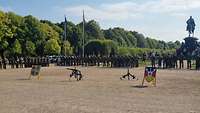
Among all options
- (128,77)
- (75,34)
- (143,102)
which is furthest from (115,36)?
(143,102)

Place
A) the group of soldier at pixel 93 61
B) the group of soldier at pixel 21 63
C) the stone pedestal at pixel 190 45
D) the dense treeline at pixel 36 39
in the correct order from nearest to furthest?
the group of soldier at pixel 21 63, the group of soldier at pixel 93 61, the stone pedestal at pixel 190 45, the dense treeline at pixel 36 39

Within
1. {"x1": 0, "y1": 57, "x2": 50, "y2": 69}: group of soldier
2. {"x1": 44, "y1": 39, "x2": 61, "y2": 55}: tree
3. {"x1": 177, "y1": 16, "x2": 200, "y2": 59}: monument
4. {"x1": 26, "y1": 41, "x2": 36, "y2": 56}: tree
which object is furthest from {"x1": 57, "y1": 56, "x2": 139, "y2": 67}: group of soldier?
{"x1": 44, "y1": 39, "x2": 61, "y2": 55}: tree

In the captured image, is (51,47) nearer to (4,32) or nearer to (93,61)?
(4,32)

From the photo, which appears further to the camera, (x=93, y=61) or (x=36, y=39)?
(x=36, y=39)

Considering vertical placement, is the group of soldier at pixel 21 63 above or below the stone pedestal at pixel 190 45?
below

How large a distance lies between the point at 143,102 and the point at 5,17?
64.1 m

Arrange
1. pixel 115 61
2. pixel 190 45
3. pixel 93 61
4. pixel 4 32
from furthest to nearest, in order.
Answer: pixel 4 32
pixel 190 45
pixel 93 61
pixel 115 61

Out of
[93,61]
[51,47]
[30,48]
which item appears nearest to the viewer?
[93,61]

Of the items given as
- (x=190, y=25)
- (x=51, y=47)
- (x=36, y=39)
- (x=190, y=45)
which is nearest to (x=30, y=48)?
(x=36, y=39)

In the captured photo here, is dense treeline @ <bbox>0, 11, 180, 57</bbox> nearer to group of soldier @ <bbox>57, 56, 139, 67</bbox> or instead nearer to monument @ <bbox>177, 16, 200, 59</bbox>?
group of soldier @ <bbox>57, 56, 139, 67</bbox>

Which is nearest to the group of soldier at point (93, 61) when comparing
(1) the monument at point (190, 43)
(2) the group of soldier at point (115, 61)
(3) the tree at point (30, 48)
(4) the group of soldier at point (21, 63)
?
(2) the group of soldier at point (115, 61)

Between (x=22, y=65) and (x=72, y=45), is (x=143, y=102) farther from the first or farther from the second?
(x=72, y=45)

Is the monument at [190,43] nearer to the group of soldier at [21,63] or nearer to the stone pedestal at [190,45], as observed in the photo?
A: the stone pedestal at [190,45]

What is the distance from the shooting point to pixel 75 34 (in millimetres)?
123938
